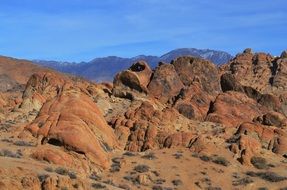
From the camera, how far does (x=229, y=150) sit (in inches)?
1893

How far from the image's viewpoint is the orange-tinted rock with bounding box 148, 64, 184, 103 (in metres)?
71.4

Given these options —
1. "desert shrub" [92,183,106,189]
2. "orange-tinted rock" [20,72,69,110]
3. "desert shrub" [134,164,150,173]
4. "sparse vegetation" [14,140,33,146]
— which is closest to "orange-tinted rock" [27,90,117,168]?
"sparse vegetation" [14,140,33,146]

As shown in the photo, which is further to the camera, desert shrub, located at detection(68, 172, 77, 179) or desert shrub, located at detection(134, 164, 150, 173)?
desert shrub, located at detection(134, 164, 150, 173)

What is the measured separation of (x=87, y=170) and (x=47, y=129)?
5.24 meters

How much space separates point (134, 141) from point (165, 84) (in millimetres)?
23532

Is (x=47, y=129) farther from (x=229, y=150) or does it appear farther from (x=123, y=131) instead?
(x=229, y=150)

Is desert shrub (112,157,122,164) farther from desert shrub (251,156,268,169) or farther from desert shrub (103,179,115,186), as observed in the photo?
desert shrub (251,156,268,169)

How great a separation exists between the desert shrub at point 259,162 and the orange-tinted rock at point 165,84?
25085 mm

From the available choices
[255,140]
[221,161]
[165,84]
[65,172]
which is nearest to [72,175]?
[65,172]

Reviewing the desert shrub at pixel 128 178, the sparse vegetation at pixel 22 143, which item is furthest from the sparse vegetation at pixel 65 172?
the desert shrub at pixel 128 178

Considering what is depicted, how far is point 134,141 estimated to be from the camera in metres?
49.9

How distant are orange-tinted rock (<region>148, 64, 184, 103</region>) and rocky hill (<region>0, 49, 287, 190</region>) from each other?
2.14 m

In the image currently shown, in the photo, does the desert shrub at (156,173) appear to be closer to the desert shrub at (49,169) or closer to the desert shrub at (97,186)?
the desert shrub at (97,186)

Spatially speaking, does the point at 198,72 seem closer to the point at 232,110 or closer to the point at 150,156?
the point at 232,110
